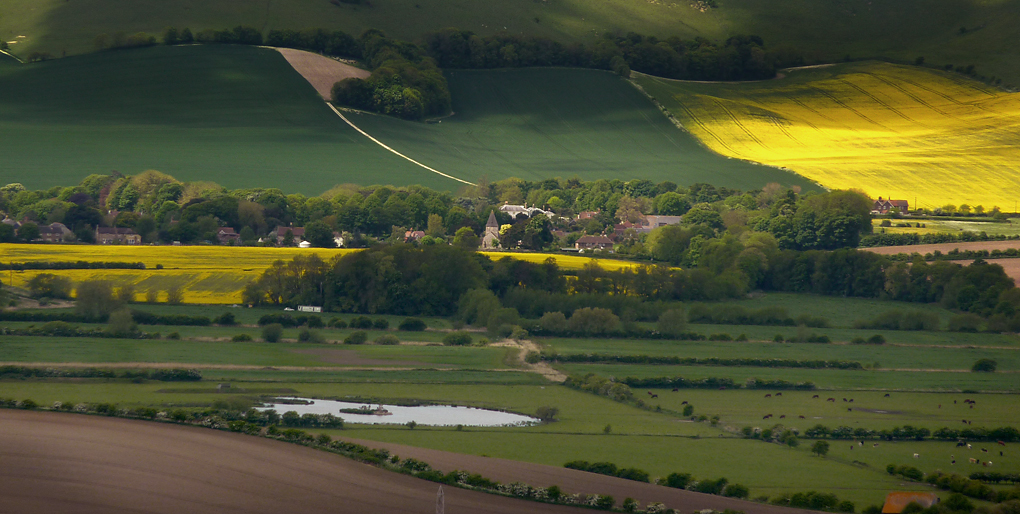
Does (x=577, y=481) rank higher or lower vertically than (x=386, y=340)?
higher

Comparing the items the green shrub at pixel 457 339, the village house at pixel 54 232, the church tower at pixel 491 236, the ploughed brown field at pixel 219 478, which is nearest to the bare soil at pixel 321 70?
the church tower at pixel 491 236

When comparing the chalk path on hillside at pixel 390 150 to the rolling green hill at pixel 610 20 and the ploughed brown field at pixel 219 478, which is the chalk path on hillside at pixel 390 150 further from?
the ploughed brown field at pixel 219 478

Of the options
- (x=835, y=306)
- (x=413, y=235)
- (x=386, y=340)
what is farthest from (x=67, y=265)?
(x=835, y=306)

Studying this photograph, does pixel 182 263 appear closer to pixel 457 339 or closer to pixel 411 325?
pixel 411 325

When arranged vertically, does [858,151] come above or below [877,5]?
below

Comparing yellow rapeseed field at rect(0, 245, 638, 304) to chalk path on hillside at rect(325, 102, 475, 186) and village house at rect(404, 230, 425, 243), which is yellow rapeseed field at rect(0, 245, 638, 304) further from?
chalk path on hillside at rect(325, 102, 475, 186)

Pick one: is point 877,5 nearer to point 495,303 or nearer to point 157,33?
point 157,33

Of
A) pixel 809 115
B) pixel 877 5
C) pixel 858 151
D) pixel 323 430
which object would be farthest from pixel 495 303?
pixel 877 5

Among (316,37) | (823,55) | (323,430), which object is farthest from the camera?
(823,55)
